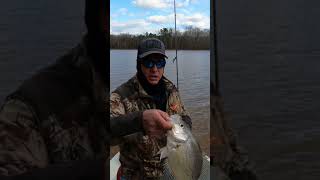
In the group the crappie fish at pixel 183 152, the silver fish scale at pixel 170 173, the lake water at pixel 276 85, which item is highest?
the lake water at pixel 276 85

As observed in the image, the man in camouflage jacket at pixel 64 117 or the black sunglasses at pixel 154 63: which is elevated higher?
the black sunglasses at pixel 154 63

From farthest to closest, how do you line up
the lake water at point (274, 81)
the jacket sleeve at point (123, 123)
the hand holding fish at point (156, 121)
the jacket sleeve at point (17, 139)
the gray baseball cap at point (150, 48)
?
the gray baseball cap at point (150, 48) < the jacket sleeve at point (123, 123) < the hand holding fish at point (156, 121) < the lake water at point (274, 81) < the jacket sleeve at point (17, 139)

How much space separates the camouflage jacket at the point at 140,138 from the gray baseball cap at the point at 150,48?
0.17 meters

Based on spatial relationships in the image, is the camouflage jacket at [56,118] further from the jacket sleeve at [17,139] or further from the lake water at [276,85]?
the lake water at [276,85]

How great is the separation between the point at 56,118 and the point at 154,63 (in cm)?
111

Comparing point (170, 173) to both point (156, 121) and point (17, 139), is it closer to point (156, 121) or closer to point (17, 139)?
point (156, 121)

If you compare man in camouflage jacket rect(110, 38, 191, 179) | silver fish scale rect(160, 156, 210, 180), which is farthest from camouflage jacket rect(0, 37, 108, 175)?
man in camouflage jacket rect(110, 38, 191, 179)

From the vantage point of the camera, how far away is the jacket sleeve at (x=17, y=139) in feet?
4.82

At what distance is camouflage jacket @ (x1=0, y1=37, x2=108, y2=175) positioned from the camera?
1474 millimetres

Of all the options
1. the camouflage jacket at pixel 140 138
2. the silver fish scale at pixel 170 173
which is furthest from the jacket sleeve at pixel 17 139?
the camouflage jacket at pixel 140 138

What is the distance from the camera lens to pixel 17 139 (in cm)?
147

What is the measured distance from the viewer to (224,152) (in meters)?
1.60

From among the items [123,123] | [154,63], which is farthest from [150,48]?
[123,123]

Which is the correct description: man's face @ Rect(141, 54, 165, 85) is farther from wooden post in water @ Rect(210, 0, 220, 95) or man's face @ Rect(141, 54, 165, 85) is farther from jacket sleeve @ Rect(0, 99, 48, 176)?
jacket sleeve @ Rect(0, 99, 48, 176)
